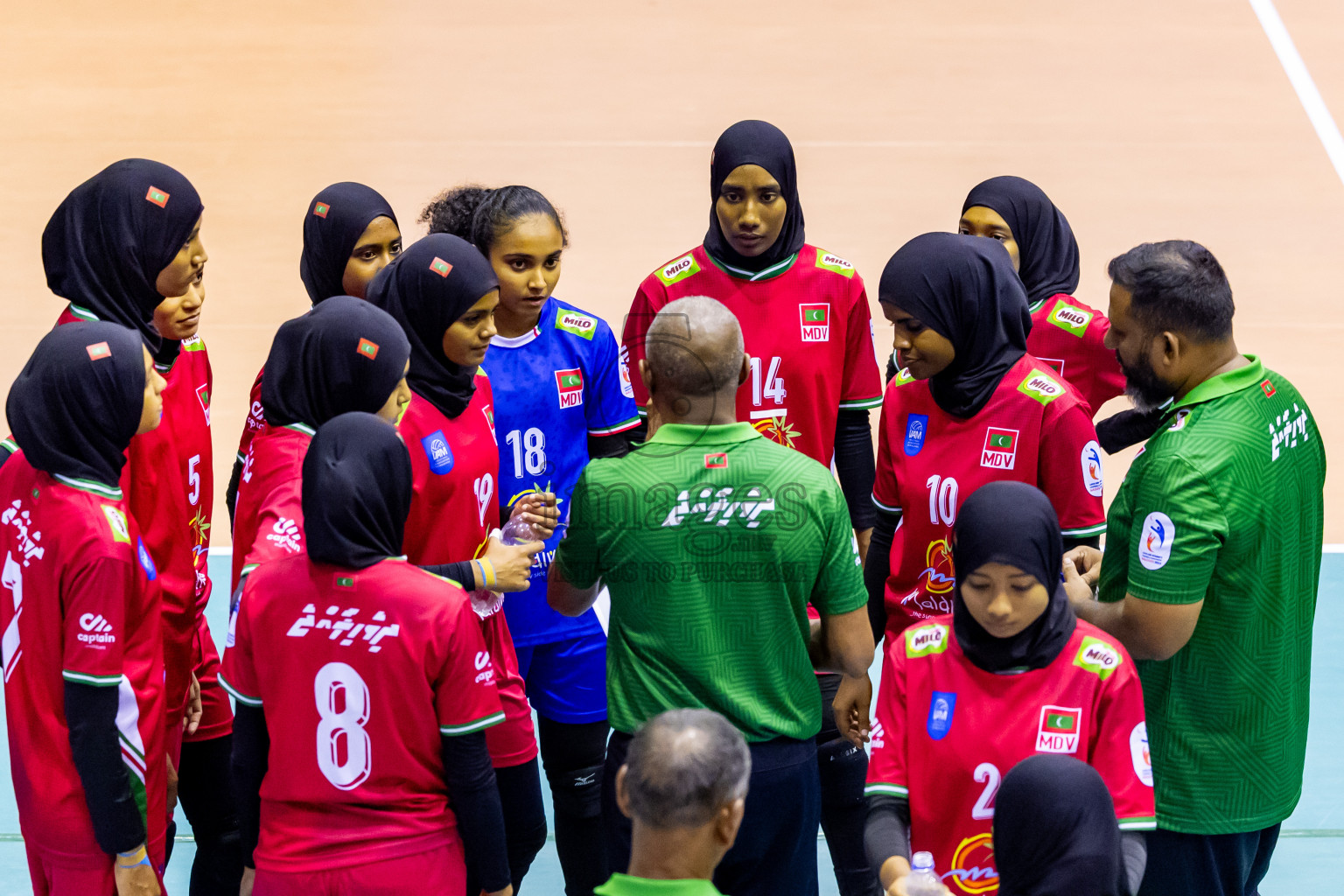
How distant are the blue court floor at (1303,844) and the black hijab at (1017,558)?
2096 millimetres

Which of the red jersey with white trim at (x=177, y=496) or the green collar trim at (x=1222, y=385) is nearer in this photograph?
the green collar trim at (x=1222, y=385)

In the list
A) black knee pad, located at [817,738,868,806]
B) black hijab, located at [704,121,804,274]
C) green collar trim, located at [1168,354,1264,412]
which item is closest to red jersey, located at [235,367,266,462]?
black hijab, located at [704,121,804,274]

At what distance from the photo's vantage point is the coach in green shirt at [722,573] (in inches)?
132

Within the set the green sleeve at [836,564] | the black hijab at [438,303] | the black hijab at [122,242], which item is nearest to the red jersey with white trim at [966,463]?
the green sleeve at [836,564]

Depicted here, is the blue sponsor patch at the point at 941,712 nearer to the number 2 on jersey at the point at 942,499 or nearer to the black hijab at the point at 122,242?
the number 2 on jersey at the point at 942,499

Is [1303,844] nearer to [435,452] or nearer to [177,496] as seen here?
[435,452]

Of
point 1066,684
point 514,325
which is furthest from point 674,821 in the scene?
point 514,325

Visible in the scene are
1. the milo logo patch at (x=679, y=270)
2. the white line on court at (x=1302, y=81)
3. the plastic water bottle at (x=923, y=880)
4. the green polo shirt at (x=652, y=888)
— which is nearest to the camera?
the green polo shirt at (x=652, y=888)

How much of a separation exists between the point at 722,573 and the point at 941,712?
59cm

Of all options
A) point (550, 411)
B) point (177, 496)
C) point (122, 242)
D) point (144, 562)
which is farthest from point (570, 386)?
point (144, 562)

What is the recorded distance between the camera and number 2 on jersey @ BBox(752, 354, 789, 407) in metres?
4.93

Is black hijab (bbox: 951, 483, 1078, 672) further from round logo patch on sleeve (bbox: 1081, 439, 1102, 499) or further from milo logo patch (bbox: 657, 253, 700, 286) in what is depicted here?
milo logo patch (bbox: 657, 253, 700, 286)

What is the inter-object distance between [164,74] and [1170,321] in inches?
550

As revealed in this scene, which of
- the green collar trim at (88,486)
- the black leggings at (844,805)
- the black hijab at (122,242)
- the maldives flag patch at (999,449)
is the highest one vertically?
the black hijab at (122,242)
